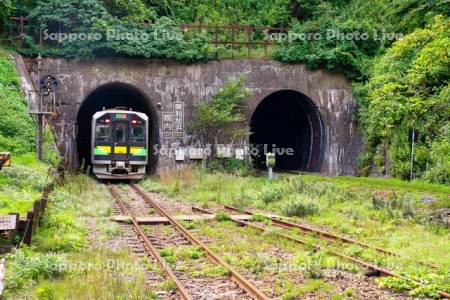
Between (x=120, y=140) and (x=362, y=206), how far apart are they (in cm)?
1321

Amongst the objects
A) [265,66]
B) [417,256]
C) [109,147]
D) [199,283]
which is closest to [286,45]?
[265,66]

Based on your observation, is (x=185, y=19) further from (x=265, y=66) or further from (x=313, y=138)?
(x=313, y=138)

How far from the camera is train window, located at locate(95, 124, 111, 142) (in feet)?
80.3

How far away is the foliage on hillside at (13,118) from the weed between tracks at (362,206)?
16.2ft

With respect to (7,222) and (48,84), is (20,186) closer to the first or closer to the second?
(7,222)

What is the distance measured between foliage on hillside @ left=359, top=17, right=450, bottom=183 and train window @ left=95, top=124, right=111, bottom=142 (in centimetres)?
1145

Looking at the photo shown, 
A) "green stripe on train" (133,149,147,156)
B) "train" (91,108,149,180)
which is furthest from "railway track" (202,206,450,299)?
"green stripe on train" (133,149,147,156)

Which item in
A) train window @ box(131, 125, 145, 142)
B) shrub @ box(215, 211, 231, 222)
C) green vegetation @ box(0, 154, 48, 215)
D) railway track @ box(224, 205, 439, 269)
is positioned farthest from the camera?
train window @ box(131, 125, 145, 142)

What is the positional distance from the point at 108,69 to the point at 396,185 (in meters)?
13.3

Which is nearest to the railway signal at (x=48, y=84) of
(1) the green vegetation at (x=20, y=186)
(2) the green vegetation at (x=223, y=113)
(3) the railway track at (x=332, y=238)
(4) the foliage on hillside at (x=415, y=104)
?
(2) the green vegetation at (x=223, y=113)

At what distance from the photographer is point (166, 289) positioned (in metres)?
7.07

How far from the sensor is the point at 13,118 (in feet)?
62.5

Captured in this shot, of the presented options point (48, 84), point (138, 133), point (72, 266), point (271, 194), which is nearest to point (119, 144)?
point (138, 133)

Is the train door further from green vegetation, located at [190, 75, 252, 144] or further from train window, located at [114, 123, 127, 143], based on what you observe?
green vegetation, located at [190, 75, 252, 144]
